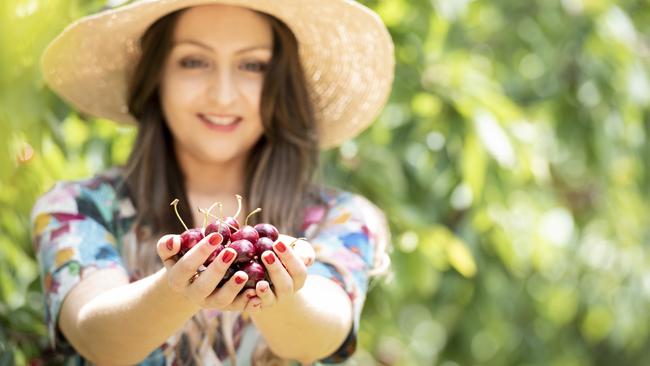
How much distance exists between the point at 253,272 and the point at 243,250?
32 millimetres

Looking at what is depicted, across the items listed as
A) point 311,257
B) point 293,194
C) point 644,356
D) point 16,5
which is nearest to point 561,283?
point 644,356

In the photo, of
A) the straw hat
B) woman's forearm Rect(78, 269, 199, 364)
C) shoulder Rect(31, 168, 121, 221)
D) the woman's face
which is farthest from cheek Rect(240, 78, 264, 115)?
woman's forearm Rect(78, 269, 199, 364)

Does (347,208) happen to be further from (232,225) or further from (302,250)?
(232,225)

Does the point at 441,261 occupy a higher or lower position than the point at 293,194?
lower

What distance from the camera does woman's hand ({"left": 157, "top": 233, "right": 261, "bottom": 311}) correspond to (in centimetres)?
145

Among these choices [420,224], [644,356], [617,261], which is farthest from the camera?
[644,356]

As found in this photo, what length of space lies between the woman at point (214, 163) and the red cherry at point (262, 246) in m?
0.24

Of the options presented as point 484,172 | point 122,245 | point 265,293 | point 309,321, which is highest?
point 265,293

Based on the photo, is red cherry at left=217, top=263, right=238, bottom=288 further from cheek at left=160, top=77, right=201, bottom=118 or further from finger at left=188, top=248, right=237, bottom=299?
cheek at left=160, top=77, right=201, bottom=118

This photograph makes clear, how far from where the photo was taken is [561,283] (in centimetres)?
488

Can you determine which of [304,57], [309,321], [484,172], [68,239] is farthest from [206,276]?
[484,172]

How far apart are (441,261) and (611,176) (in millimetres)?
1046

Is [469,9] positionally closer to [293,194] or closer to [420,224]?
[420,224]

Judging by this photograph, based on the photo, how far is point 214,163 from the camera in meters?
2.30
